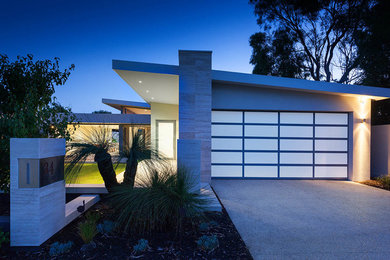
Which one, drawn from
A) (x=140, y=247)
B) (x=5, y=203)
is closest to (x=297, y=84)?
(x=140, y=247)

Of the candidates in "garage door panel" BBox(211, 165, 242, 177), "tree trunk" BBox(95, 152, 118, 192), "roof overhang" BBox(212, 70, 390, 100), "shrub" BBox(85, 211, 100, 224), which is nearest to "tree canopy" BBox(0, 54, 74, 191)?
"tree trunk" BBox(95, 152, 118, 192)

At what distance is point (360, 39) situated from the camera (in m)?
10.7

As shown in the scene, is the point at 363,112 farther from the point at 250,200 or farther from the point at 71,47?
the point at 71,47

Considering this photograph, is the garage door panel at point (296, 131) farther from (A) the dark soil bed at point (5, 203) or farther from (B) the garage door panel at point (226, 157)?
(A) the dark soil bed at point (5, 203)

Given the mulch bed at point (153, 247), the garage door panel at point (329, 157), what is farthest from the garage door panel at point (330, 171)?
the mulch bed at point (153, 247)

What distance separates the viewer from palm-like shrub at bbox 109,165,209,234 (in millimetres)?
2424

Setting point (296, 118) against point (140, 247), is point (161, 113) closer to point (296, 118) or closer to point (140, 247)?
point (296, 118)

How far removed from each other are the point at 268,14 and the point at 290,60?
11.3 feet

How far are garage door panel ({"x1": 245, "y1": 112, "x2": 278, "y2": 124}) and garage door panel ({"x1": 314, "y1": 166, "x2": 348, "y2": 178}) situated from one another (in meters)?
2.10

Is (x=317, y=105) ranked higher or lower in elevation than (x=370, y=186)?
higher

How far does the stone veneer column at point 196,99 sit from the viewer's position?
17.7 feet

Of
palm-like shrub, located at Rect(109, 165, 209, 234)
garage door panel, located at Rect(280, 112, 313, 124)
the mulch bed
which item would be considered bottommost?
the mulch bed

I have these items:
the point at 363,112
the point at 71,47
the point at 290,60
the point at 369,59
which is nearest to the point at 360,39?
the point at 369,59

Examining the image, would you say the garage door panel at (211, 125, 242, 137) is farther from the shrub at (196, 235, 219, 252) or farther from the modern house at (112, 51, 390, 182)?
the shrub at (196, 235, 219, 252)
